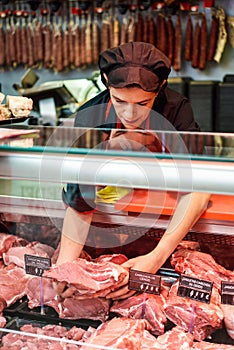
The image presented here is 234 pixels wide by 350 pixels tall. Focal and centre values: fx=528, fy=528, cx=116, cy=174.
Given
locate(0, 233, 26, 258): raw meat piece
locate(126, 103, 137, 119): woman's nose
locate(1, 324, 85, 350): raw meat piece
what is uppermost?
locate(126, 103, 137, 119): woman's nose

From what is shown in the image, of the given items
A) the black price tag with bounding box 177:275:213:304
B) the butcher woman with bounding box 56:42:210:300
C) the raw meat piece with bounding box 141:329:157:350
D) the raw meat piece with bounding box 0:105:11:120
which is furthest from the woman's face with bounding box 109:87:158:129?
the raw meat piece with bounding box 141:329:157:350

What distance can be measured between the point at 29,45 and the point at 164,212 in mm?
4013

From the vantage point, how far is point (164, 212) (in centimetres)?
165

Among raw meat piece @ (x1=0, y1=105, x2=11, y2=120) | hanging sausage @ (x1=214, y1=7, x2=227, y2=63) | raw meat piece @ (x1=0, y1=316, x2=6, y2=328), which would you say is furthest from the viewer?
hanging sausage @ (x1=214, y1=7, x2=227, y2=63)

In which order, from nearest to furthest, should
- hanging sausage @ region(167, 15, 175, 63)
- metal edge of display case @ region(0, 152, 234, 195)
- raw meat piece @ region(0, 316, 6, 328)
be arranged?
metal edge of display case @ region(0, 152, 234, 195), raw meat piece @ region(0, 316, 6, 328), hanging sausage @ region(167, 15, 175, 63)

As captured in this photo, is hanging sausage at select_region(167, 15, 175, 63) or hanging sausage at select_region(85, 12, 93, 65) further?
hanging sausage at select_region(85, 12, 93, 65)

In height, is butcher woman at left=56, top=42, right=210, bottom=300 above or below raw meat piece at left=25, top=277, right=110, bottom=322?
above

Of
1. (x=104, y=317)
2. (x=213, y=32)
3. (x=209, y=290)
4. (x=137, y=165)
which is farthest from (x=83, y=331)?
(x=213, y=32)

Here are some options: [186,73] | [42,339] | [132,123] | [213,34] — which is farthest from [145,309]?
[186,73]

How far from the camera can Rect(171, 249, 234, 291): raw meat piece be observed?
1617mm

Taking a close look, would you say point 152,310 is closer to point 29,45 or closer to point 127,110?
point 127,110

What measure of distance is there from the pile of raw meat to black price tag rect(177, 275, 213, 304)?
0.06m

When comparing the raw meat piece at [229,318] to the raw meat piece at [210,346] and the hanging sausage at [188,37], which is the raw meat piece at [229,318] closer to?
the raw meat piece at [210,346]

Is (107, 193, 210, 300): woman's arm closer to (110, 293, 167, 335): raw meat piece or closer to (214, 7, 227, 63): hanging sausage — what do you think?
(110, 293, 167, 335): raw meat piece
